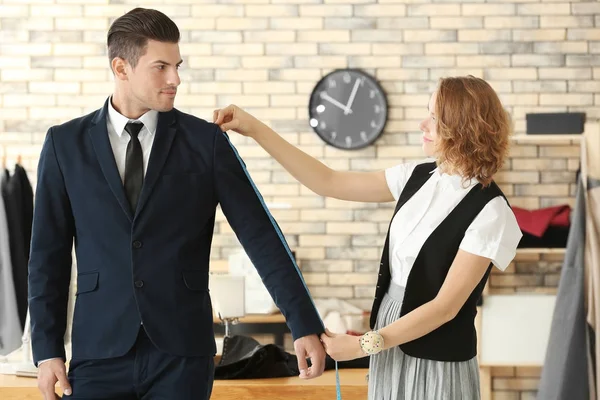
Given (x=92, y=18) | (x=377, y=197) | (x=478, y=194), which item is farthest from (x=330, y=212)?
(x=478, y=194)

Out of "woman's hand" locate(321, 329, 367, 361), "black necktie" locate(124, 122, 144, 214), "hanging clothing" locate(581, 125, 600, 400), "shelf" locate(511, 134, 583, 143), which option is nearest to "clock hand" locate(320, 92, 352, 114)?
"shelf" locate(511, 134, 583, 143)

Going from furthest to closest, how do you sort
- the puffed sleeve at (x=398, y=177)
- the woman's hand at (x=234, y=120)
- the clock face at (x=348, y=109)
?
the clock face at (x=348, y=109) → the puffed sleeve at (x=398, y=177) → the woman's hand at (x=234, y=120)

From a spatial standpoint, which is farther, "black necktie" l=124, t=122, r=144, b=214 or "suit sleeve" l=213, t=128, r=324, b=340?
"suit sleeve" l=213, t=128, r=324, b=340

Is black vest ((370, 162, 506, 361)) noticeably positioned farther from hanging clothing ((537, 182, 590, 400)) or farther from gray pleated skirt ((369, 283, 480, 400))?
hanging clothing ((537, 182, 590, 400))

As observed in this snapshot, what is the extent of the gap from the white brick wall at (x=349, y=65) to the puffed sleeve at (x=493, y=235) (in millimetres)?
2851

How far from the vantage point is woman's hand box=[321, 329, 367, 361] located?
1977mm

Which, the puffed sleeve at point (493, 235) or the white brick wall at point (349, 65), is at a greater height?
the white brick wall at point (349, 65)

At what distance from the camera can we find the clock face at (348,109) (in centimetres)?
484

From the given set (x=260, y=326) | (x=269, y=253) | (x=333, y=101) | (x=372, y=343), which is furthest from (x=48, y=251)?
(x=333, y=101)

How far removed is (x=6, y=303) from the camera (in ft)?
12.9

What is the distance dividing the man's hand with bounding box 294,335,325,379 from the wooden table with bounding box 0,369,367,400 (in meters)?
0.72

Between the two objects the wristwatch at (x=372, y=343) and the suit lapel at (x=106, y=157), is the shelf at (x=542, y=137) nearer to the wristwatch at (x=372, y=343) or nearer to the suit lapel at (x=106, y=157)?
the wristwatch at (x=372, y=343)

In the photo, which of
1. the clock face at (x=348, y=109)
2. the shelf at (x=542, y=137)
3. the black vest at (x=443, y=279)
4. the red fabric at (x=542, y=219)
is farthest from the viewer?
the clock face at (x=348, y=109)

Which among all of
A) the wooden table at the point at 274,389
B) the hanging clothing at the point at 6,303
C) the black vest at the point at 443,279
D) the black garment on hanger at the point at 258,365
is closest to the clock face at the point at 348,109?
the hanging clothing at the point at 6,303
